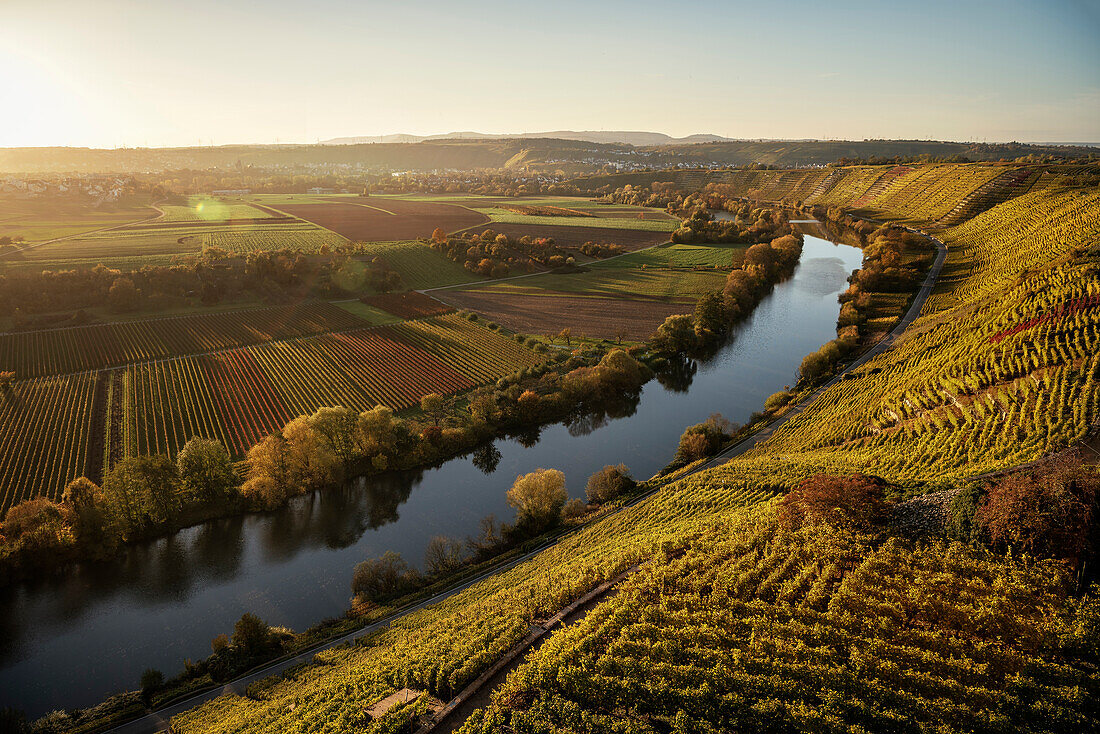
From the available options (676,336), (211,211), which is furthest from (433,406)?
(211,211)

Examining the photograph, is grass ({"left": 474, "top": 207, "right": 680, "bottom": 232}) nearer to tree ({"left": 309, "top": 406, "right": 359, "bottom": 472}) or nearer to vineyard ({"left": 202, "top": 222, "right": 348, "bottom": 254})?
vineyard ({"left": 202, "top": 222, "right": 348, "bottom": 254})

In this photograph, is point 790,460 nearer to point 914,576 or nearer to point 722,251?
point 914,576

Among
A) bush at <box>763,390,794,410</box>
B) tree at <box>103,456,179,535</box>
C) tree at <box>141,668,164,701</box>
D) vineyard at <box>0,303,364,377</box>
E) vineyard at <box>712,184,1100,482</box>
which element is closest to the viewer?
tree at <box>141,668,164,701</box>

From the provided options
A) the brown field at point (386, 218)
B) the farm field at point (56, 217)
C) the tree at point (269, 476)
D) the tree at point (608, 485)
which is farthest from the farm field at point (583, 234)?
the farm field at point (56, 217)

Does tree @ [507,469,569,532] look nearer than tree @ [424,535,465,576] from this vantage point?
No

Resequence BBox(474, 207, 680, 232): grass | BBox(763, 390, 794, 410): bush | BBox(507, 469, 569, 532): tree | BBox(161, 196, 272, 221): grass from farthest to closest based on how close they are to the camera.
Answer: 1. BBox(474, 207, 680, 232): grass
2. BBox(161, 196, 272, 221): grass
3. BBox(763, 390, 794, 410): bush
4. BBox(507, 469, 569, 532): tree

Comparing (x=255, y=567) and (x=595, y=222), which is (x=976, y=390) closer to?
(x=255, y=567)

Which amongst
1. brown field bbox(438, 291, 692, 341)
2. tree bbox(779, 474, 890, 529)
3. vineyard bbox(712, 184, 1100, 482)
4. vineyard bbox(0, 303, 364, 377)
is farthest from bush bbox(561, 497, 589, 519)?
vineyard bbox(0, 303, 364, 377)
